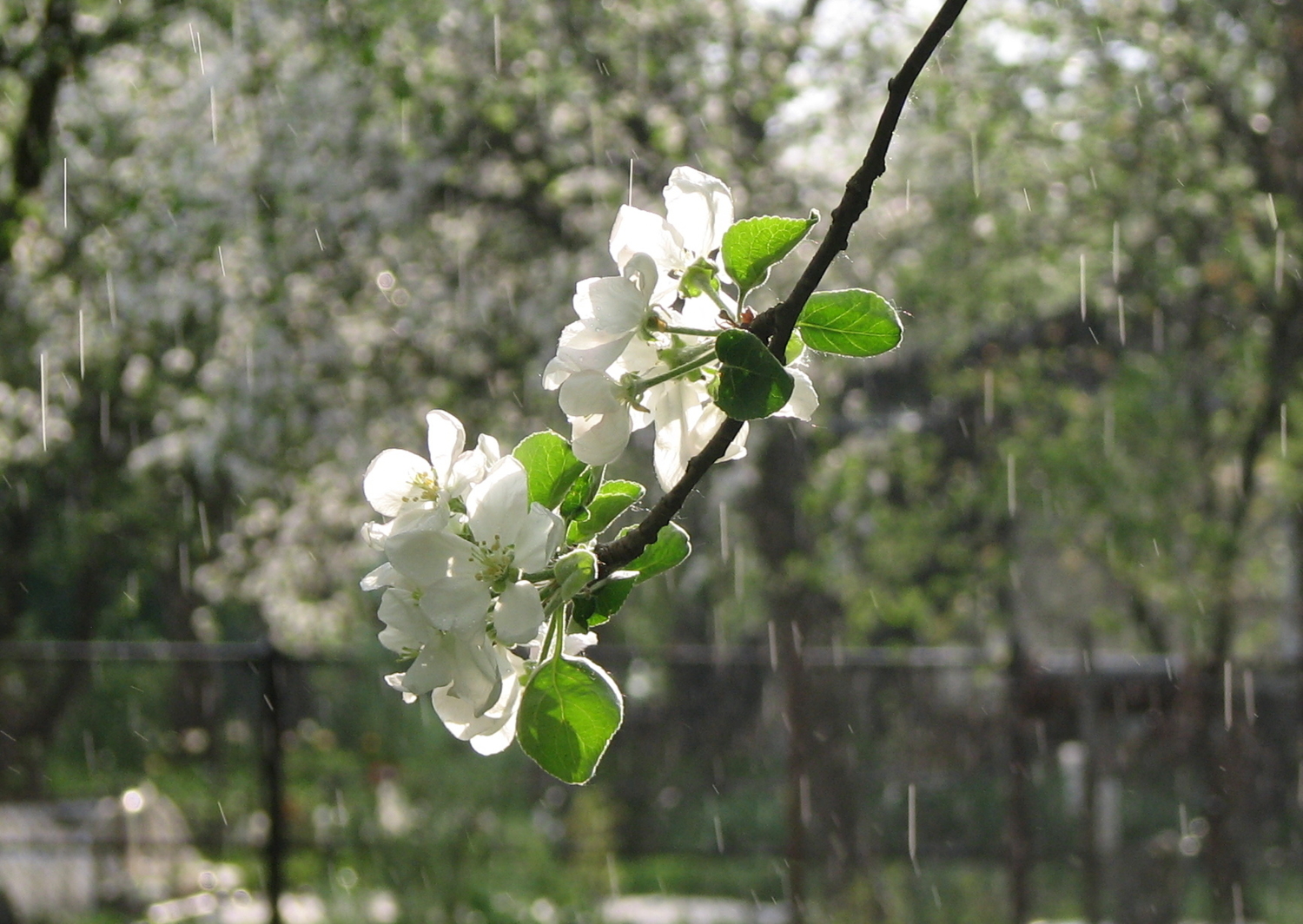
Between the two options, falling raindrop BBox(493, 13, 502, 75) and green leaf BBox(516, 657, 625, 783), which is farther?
falling raindrop BBox(493, 13, 502, 75)

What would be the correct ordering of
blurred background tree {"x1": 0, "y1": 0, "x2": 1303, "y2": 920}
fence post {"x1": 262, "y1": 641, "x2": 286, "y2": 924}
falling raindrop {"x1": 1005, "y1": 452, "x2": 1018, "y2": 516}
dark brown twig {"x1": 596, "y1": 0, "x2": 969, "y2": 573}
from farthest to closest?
falling raindrop {"x1": 1005, "y1": 452, "x2": 1018, "y2": 516} < blurred background tree {"x1": 0, "y1": 0, "x2": 1303, "y2": 920} < fence post {"x1": 262, "y1": 641, "x2": 286, "y2": 924} < dark brown twig {"x1": 596, "y1": 0, "x2": 969, "y2": 573}

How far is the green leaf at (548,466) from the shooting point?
0.73 metres

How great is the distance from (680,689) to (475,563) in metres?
5.41

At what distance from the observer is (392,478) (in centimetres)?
78

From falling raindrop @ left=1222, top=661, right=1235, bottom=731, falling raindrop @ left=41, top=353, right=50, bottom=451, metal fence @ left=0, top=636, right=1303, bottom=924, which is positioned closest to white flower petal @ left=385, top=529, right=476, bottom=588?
metal fence @ left=0, top=636, right=1303, bottom=924

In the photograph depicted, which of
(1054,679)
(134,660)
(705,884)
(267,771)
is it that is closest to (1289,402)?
(1054,679)

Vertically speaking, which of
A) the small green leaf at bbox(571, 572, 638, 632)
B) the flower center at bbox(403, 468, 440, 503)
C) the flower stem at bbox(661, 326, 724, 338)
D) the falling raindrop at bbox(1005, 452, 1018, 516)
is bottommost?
the falling raindrop at bbox(1005, 452, 1018, 516)

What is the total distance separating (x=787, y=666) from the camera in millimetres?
5379

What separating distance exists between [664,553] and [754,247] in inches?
6.8

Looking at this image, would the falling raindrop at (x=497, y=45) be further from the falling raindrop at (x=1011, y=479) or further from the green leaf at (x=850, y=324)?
the green leaf at (x=850, y=324)

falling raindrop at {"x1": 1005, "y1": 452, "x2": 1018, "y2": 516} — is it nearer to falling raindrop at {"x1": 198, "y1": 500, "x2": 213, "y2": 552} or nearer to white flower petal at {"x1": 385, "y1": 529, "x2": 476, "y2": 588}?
falling raindrop at {"x1": 198, "y1": 500, "x2": 213, "y2": 552}

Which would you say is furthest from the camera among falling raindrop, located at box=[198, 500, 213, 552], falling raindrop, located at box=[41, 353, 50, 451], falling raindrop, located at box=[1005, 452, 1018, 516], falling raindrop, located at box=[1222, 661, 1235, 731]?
falling raindrop, located at box=[198, 500, 213, 552]

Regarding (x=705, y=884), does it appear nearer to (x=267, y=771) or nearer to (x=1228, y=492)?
(x=267, y=771)

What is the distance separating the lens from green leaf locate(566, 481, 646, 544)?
2.43 feet
